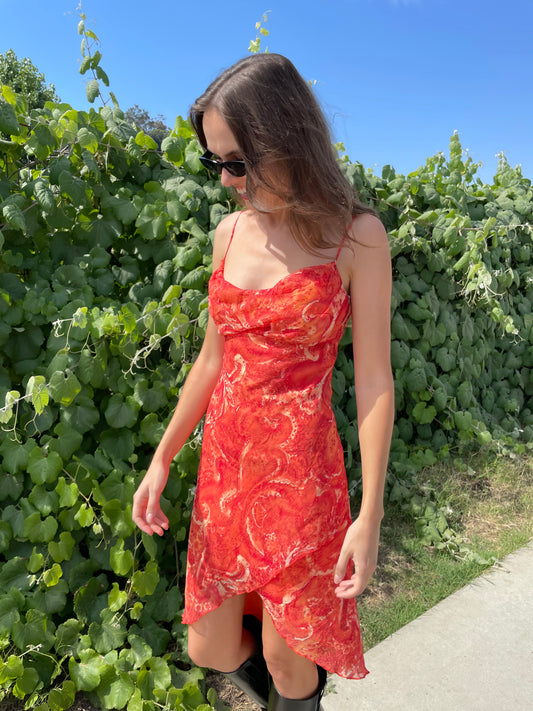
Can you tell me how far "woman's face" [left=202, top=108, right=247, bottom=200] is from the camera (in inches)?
48.1

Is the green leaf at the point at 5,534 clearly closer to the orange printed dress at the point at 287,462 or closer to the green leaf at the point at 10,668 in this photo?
the green leaf at the point at 10,668

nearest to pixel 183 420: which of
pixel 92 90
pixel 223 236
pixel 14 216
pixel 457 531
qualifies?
pixel 223 236

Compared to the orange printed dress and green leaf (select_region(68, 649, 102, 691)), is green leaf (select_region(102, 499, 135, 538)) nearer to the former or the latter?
green leaf (select_region(68, 649, 102, 691))

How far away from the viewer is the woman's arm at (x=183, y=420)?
138cm

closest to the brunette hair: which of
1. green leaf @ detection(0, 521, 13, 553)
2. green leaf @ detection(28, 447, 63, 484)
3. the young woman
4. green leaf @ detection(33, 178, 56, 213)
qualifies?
the young woman

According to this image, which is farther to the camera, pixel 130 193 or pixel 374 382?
pixel 130 193

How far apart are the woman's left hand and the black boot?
0.34 meters

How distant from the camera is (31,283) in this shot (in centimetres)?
199

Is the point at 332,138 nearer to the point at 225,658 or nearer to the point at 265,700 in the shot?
the point at 225,658

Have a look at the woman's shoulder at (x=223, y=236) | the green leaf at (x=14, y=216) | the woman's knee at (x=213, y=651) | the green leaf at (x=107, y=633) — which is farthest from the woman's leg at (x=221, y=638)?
the green leaf at (x=14, y=216)

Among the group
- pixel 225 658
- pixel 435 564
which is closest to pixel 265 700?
pixel 225 658

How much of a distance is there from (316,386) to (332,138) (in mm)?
552

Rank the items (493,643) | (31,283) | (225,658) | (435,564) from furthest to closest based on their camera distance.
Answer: (435,564), (493,643), (31,283), (225,658)

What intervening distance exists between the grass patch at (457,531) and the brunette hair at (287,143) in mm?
1617
